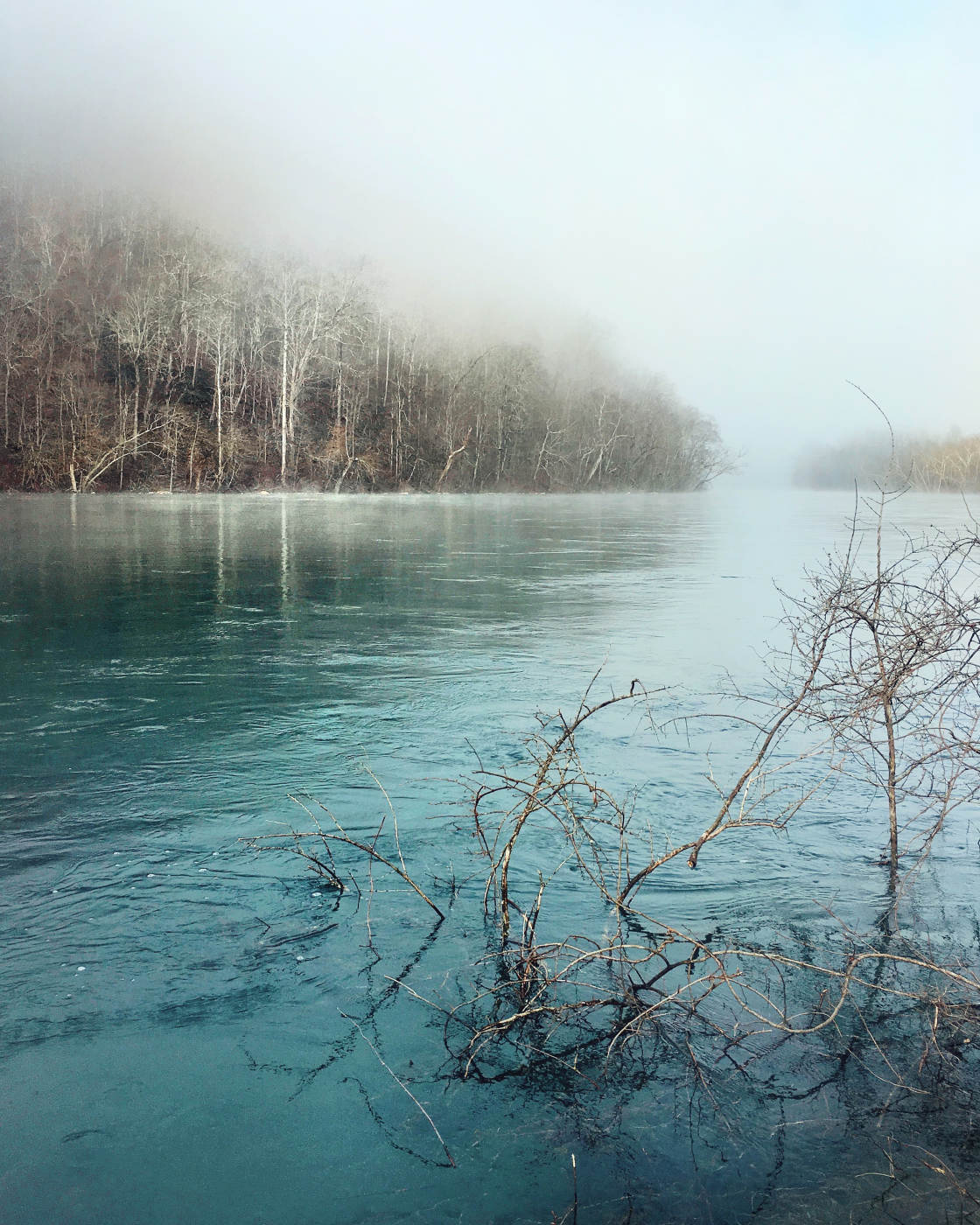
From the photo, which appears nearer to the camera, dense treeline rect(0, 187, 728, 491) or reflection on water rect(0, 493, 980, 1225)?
reflection on water rect(0, 493, 980, 1225)

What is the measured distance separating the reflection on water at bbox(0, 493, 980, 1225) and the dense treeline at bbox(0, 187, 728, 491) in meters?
55.7

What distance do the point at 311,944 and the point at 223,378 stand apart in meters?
81.4

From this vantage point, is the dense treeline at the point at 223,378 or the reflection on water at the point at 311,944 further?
the dense treeline at the point at 223,378

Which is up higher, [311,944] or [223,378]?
[223,378]

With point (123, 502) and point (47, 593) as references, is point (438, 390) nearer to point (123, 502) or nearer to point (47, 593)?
point (123, 502)

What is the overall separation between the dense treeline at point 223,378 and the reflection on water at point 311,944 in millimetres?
55706

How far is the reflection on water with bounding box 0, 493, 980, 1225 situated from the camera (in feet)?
13.7

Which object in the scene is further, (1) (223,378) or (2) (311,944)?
(1) (223,378)

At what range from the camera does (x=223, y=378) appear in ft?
269

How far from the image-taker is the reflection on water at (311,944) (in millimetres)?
4168

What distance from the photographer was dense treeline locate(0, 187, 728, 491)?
71.2 m

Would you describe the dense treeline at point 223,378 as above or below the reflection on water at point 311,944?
above

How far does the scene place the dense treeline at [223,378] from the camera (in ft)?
234

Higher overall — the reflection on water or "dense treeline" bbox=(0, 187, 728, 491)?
"dense treeline" bbox=(0, 187, 728, 491)
